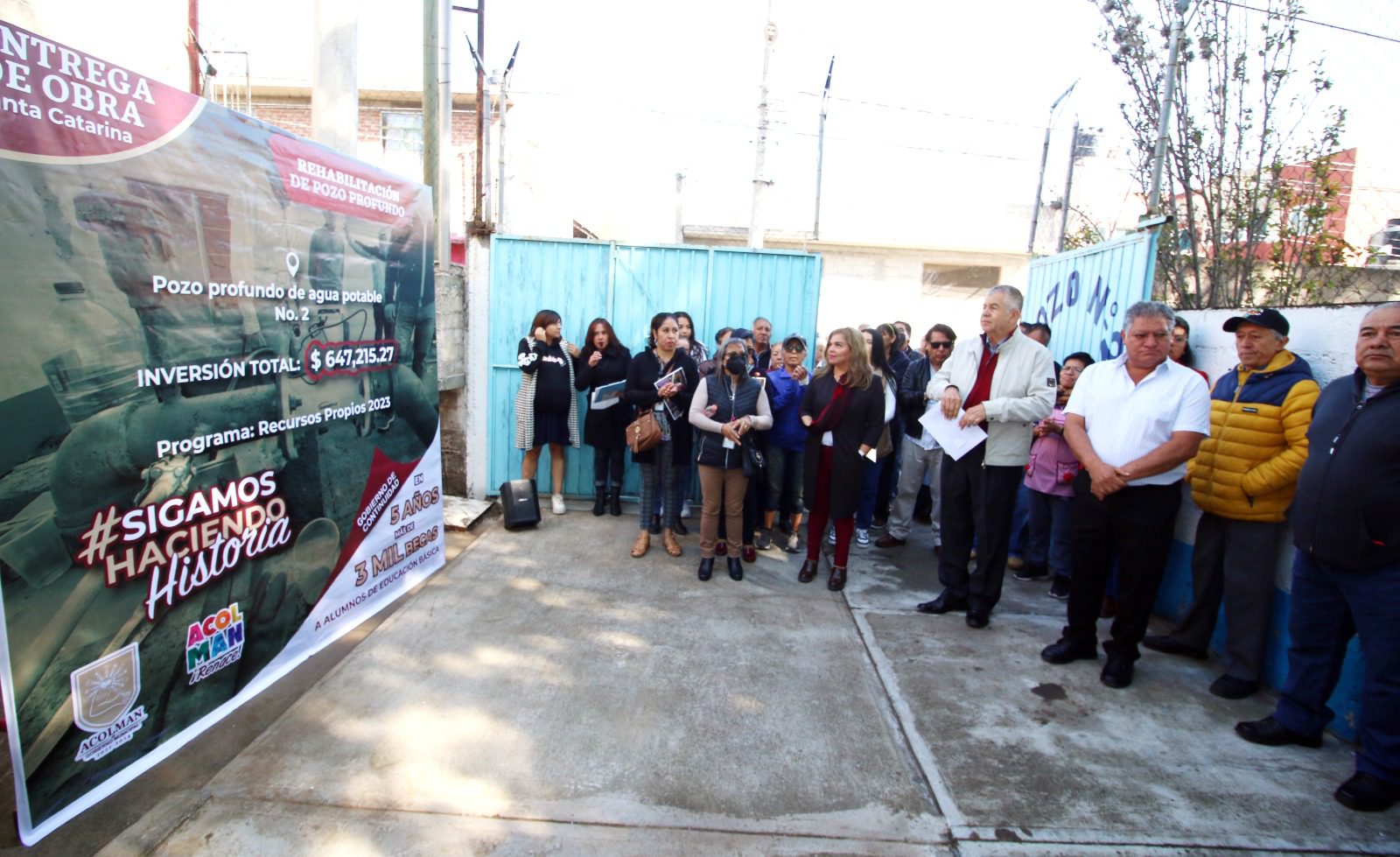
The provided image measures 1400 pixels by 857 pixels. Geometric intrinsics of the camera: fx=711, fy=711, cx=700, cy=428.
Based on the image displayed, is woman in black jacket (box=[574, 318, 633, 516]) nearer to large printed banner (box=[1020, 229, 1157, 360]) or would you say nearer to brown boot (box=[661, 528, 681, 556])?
brown boot (box=[661, 528, 681, 556])

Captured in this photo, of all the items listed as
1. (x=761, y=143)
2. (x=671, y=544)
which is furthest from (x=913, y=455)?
(x=761, y=143)

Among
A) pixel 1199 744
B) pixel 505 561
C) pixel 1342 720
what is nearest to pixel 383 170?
pixel 505 561

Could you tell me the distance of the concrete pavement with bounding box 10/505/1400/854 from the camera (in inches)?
102

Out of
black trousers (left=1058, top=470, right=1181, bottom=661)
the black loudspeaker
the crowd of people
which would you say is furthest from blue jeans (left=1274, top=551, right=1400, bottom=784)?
the black loudspeaker

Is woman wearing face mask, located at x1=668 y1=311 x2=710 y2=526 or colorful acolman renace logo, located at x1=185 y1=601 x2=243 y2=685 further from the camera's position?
woman wearing face mask, located at x1=668 y1=311 x2=710 y2=526

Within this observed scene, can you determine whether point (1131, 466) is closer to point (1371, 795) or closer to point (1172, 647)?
point (1172, 647)

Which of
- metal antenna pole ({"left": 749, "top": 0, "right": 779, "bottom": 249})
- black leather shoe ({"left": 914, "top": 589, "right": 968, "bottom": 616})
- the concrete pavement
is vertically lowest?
the concrete pavement

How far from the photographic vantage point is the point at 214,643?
9.25 feet

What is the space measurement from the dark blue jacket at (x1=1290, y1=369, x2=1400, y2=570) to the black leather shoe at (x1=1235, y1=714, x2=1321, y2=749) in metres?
0.84

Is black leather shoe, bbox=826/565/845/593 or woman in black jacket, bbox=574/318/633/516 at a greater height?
woman in black jacket, bbox=574/318/633/516

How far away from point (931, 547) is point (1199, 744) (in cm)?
294

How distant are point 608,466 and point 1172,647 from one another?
4431 millimetres

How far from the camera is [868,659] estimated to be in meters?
3.99

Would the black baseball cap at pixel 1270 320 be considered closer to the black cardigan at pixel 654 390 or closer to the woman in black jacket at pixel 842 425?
the woman in black jacket at pixel 842 425
